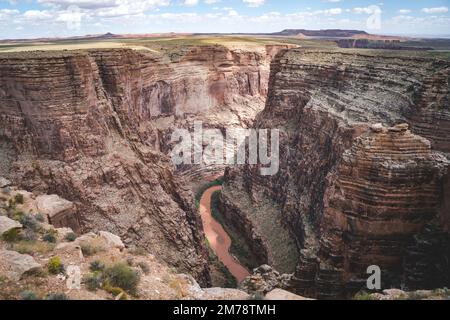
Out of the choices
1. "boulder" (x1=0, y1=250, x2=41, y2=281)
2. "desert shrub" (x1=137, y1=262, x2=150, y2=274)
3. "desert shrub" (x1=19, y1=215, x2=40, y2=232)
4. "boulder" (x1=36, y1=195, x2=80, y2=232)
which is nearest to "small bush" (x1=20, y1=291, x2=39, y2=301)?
"boulder" (x1=0, y1=250, x2=41, y2=281)

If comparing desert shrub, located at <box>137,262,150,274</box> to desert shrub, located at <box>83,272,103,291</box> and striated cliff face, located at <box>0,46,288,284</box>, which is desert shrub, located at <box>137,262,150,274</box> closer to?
desert shrub, located at <box>83,272,103,291</box>

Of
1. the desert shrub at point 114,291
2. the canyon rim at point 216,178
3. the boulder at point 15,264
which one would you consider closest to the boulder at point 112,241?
the canyon rim at point 216,178

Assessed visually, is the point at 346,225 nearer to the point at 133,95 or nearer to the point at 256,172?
the point at 256,172

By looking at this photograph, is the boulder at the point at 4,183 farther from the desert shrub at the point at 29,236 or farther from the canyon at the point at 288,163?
the desert shrub at the point at 29,236

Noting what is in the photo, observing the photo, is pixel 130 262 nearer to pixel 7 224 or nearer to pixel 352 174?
pixel 7 224

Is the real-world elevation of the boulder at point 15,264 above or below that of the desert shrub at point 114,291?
above

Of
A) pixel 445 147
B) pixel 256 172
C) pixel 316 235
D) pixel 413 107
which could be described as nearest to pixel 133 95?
pixel 256 172

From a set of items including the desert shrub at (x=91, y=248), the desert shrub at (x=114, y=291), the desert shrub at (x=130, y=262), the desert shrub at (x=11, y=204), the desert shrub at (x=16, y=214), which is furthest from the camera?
the desert shrub at (x=11, y=204)
